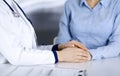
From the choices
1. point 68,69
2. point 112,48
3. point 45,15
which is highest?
point 68,69

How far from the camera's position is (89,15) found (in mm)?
1864

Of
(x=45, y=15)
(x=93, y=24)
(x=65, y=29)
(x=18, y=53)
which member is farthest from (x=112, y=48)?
(x=45, y=15)

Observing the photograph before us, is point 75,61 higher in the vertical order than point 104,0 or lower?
lower

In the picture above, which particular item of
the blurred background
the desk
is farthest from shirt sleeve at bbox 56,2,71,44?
the blurred background

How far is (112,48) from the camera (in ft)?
5.32

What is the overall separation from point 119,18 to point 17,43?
0.74m

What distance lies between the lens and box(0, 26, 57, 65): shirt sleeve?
1.32 m

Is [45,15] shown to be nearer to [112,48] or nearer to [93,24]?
[93,24]

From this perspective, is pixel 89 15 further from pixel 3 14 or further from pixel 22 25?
pixel 3 14

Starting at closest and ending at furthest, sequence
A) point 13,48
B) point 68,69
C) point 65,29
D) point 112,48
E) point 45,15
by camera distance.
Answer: point 68,69
point 13,48
point 112,48
point 65,29
point 45,15

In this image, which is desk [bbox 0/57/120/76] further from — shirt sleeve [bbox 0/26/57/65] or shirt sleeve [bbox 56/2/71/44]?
shirt sleeve [bbox 56/2/71/44]

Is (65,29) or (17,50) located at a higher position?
(17,50)

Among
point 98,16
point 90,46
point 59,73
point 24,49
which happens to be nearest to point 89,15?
point 98,16

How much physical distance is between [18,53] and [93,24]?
67 cm
